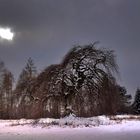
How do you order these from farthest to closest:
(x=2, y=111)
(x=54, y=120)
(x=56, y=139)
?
(x=2, y=111) → (x=54, y=120) → (x=56, y=139)

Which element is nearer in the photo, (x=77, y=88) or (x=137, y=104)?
(x=77, y=88)

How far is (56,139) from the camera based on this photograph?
16.6 metres

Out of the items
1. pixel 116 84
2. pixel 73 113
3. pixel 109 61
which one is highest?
pixel 109 61

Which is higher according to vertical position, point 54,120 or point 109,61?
point 109,61

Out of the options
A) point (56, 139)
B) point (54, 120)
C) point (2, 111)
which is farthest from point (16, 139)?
point (2, 111)

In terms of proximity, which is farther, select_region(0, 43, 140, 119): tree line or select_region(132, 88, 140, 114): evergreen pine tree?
select_region(132, 88, 140, 114): evergreen pine tree

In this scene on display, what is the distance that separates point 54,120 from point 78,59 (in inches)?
219

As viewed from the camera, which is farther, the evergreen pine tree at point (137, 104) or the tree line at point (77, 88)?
the evergreen pine tree at point (137, 104)

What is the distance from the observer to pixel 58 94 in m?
30.1

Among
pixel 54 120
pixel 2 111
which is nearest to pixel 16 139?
pixel 54 120

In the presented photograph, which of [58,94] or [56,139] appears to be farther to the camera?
[58,94]

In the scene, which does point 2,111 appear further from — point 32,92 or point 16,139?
point 16,139

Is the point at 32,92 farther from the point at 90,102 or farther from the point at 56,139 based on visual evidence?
the point at 56,139

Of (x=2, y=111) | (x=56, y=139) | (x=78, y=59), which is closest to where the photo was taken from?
(x=56, y=139)
